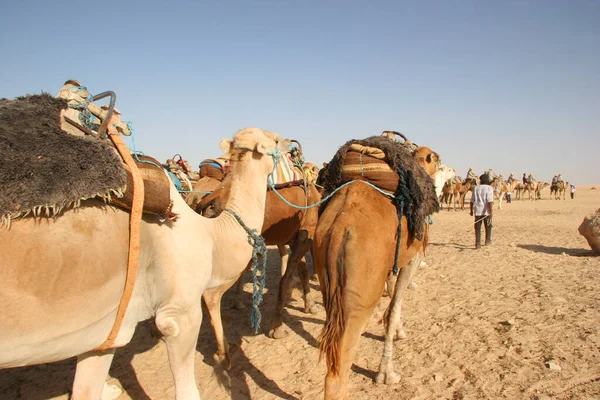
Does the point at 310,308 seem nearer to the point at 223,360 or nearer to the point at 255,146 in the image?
the point at 223,360

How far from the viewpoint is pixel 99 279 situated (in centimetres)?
195

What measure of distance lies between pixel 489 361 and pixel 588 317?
6.59 feet

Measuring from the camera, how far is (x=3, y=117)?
1876 millimetres

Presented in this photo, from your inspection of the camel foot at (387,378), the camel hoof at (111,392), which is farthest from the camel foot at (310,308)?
the camel hoof at (111,392)

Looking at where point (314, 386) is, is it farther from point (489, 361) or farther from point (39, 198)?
point (39, 198)

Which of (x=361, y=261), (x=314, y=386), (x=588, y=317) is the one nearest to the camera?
(x=361, y=261)

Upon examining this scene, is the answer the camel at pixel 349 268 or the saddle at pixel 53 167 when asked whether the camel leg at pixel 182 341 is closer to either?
the saddle at pixel 53 167

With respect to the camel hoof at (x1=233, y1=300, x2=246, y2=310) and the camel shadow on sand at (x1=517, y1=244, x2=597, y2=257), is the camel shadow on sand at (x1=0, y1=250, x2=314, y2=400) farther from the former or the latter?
the camel shadow on sand at (x1=517, y1=244, x2=597, y2=257)

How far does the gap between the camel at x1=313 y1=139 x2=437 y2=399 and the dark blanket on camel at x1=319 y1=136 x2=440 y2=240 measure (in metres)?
0.24

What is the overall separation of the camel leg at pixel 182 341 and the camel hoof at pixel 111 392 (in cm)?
178

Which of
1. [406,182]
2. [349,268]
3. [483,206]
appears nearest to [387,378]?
[349,268]

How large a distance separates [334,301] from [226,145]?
165cm

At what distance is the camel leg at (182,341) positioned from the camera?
2414 millimetres

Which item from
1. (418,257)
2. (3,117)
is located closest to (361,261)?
(418,257)
